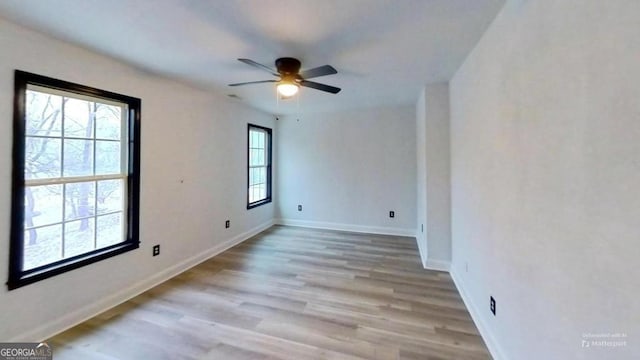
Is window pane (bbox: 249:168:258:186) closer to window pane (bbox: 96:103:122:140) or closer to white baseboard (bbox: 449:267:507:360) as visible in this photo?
window pane (bbox: 96:103:122:140)

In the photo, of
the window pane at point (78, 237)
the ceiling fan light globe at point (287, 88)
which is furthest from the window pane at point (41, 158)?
the ceiling fan light globe at point (287, 88)

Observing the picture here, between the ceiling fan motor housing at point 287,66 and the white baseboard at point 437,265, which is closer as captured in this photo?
the ceiling fan motor housing at point 287,66

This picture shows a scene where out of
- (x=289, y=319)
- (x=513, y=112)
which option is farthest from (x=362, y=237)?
(x=513, y=112)

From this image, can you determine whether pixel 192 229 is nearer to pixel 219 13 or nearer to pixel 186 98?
pixel 186 98

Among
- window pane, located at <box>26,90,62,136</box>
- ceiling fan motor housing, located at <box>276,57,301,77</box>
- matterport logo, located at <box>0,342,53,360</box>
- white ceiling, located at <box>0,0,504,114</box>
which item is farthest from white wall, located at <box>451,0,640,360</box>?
window pane, located at <box>26,90,62,136</box>

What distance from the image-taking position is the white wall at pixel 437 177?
339cm

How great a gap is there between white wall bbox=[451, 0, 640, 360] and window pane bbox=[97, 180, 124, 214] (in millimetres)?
3465

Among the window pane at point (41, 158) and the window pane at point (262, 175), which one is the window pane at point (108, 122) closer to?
the window pane at point (41, 158)

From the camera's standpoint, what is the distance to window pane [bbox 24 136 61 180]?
2018 millimetres

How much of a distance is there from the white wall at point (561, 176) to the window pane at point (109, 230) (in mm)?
3465

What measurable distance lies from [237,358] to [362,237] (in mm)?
3288

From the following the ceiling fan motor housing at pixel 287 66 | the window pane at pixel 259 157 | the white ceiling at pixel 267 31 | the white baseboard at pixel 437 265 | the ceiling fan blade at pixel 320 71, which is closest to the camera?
the white ceiling at pixel 267 31

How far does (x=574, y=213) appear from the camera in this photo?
1084 millimetres

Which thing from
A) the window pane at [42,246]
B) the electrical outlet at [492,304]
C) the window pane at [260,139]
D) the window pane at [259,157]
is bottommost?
the electrical outlet at [492,304]
